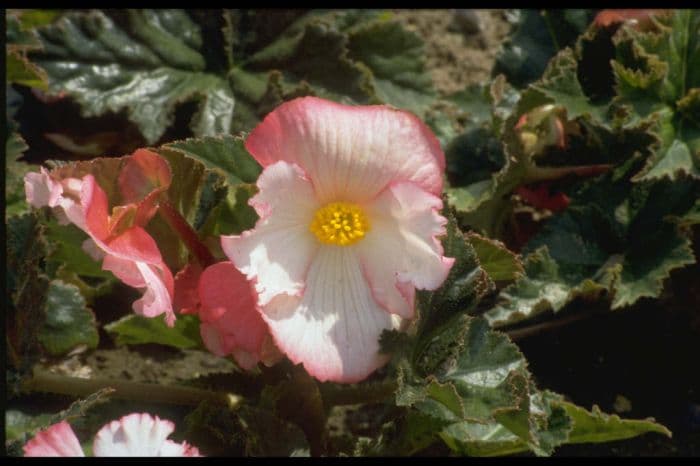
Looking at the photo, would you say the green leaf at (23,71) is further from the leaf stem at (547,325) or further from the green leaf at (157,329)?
the leaf stem at (547,325)

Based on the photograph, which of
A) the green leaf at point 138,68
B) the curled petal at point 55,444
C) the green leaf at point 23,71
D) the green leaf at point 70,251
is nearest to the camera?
the curled petal at point 55,444

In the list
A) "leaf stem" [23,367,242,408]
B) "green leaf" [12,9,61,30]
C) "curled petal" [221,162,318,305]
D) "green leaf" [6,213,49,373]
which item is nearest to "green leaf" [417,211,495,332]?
"curled petal" [221,162,318,305]

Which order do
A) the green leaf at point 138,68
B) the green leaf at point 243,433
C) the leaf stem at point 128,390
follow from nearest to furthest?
the green leaf at point 243,433 < the leaf stem at point 128,390 < the green leaf at point 138,68

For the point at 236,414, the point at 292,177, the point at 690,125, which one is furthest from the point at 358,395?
the point at 690,125

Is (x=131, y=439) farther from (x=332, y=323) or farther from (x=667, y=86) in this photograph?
(x=667, y=86)

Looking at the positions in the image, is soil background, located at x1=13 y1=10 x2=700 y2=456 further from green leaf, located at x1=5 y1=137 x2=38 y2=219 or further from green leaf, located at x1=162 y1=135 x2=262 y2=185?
green leaf, located at x1=162 y1=135 x2=262 y2=185

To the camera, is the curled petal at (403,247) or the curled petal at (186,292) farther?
the curled petal at (186,292)

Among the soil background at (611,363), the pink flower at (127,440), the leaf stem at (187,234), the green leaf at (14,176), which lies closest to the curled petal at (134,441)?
the pink flower at (127,440)

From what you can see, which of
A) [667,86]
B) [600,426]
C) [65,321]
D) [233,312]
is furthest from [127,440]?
[667,86]
